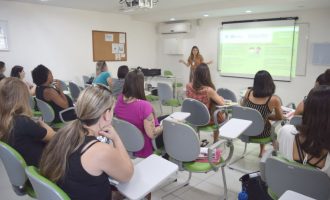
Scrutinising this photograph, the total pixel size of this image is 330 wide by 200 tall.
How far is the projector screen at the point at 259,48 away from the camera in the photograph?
6188 mm

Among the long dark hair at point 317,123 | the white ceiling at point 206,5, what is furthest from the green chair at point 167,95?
the long dark hair at point 317,123

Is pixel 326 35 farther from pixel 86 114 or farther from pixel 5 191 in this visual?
pixel 5 191

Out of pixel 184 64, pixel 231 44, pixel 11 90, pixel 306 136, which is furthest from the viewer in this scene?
pixel 184 64

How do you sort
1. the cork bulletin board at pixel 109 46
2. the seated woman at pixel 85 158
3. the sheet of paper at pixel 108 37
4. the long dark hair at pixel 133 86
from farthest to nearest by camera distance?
the sheet of paper at pixel 108 37, the cork bulletin board at pixel 109 46, the long dark hair at pixel 133 86, the seated woman at pixel 85 158

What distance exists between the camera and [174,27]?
26.7 ft

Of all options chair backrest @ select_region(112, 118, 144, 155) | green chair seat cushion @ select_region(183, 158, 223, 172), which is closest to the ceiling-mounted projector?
chair backrest @ select_region(112, 118, 144, 155)

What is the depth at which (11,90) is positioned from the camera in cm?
187

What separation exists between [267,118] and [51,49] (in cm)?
530

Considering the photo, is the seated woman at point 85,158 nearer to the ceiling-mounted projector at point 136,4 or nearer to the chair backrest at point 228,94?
the chair backrest at point 228,94

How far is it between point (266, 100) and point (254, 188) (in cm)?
145

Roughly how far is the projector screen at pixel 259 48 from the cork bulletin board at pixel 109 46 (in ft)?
9.36

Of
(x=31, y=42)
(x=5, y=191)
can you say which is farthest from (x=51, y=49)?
(x=5, y=191)

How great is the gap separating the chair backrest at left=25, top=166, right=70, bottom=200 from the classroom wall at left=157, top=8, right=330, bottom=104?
20.4ft

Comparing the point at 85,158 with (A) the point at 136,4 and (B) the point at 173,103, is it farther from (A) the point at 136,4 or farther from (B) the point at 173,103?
(B) the point at 173,103
